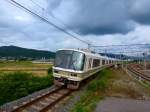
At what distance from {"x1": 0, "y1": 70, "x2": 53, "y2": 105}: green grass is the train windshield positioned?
7.42 ft

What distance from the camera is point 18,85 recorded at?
21.0 metres

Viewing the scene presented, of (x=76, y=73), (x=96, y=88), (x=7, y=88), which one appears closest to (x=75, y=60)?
(x=76, y=73)

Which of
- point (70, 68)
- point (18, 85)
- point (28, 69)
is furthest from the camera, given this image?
point (28, 69)

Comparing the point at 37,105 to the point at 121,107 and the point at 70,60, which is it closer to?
the point at 121,107

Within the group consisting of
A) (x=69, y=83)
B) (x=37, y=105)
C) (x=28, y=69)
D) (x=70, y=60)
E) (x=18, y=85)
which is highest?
(x=70, y=60)

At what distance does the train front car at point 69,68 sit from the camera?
21219 mm

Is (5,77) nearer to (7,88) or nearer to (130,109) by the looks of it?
(7,88)

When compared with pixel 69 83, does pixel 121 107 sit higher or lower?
lower

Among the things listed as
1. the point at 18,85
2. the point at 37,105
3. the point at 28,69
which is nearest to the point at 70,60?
the point at 18,85

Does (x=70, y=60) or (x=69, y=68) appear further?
(x=70, y=60)

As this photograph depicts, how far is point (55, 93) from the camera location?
19000mm

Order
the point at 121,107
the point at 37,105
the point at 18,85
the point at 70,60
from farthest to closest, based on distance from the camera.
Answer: the point at 70,60
the point at 18,85
the point at 37,105
the point at 121,107

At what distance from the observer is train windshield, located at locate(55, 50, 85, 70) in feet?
70.2

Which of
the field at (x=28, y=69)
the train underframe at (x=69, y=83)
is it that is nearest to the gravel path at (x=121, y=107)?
the train underframe at (x=69, y=83)
